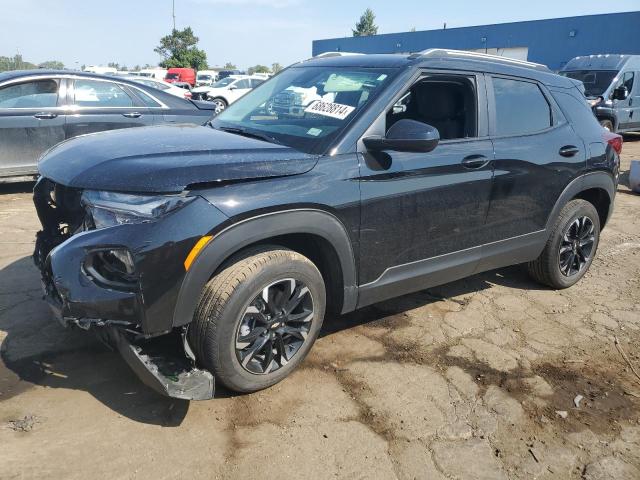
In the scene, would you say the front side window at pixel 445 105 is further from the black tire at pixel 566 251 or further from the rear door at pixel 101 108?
the rear door at pixel 101 108

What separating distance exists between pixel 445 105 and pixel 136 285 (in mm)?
2478

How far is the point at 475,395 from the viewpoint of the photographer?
2984mm

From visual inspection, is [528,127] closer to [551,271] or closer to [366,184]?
[551,271]

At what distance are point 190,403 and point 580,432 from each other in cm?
203

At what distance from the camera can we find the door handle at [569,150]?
13.1 ft

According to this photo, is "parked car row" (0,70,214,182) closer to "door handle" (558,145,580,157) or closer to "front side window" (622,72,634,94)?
"door handle" (558,145,580,157)

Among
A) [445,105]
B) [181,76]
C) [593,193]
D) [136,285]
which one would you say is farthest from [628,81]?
[181,76]

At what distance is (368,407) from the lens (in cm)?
281

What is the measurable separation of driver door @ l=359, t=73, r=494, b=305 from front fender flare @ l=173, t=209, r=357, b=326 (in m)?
0.18

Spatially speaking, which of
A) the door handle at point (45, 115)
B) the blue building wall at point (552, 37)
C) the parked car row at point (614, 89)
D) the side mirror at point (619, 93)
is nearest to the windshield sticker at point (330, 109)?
the door handle at point (45, 115)

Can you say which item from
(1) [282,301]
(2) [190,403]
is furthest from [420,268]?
(2) [190,403]

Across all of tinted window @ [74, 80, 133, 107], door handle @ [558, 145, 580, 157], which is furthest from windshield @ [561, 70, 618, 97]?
tinted window @ [74, 80, 133, 107]

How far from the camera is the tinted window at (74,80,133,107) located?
665 centimetres

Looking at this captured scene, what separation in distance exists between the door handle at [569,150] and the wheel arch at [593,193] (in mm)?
215
